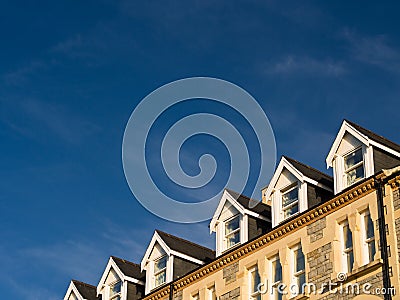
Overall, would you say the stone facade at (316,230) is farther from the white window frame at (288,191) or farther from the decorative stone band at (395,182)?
the decorative stone band at (395,182)

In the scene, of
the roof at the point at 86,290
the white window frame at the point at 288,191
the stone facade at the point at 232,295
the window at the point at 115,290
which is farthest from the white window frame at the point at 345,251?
the roof at the point at 86,290

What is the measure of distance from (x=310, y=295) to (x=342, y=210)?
11.8 ft

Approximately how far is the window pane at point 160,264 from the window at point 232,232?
179 inches

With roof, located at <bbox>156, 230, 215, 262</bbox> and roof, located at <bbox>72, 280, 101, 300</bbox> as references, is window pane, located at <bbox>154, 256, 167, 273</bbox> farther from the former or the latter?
roof, located at <bbox>72, 280, 101, 300</bbox>

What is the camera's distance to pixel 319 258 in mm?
35469

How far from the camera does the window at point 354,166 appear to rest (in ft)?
117

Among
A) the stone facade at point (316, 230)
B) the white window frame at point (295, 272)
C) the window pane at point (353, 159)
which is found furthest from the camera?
the white window frame at point (295, 272)

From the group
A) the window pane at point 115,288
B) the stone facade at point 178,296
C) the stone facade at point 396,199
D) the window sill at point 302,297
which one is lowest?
the window sill at point 302,297

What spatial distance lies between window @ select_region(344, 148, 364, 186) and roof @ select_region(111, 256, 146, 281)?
15217 millimetres

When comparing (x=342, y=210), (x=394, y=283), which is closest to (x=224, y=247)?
(x=342, y=210)

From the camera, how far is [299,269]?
120ft

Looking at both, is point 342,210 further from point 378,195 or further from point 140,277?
point 140,277

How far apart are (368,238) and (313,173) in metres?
5.49

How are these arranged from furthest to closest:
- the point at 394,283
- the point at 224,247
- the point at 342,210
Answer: the point at 224,247 < the point at 342,210 < the point at 394,283
